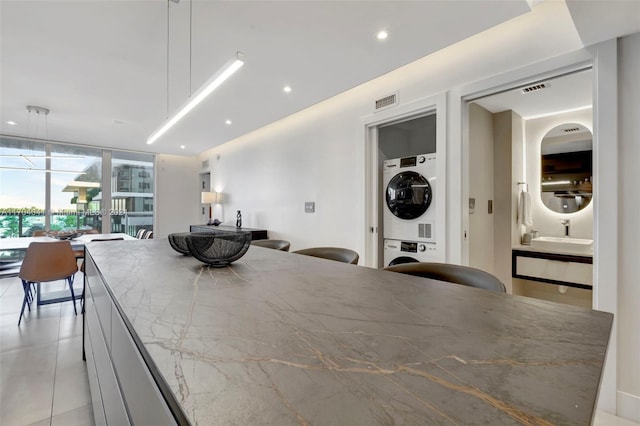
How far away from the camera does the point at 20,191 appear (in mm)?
5578

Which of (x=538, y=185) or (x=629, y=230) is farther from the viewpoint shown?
(x=538, y=185)

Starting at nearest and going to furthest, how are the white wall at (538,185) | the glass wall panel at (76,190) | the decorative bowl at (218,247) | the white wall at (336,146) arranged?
the decorative bowl at (218,247), the white wall at (336,146), the white wall at (538,185), the glass wall panel at (76,190)

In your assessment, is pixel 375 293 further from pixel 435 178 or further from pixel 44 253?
pixel 44 253

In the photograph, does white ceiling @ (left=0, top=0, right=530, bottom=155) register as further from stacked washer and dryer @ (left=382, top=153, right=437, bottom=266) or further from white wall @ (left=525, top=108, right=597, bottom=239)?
white wall @ (left=525, top=108, right=597, bottom=239)

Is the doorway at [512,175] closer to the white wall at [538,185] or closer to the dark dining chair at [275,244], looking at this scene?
the white wall at [538,185]

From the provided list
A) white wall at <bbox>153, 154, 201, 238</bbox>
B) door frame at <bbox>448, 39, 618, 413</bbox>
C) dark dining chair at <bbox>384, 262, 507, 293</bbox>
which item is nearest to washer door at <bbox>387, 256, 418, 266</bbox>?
door frame at <bbox>448, 39, 618, 413</bbox>

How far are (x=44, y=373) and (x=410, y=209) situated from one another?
3449 millimetres

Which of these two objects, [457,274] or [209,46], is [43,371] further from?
[457,274]

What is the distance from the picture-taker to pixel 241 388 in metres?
0.46

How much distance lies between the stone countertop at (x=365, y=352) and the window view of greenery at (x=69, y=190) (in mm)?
5654

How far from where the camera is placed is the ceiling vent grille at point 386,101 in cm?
314

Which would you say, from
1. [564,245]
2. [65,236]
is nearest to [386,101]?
[564,245]

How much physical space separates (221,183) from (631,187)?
6.47 meters

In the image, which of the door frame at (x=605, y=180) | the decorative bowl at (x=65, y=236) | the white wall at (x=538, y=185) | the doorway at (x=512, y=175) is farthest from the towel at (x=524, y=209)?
the decorative bowl at (x=65, y=236)
